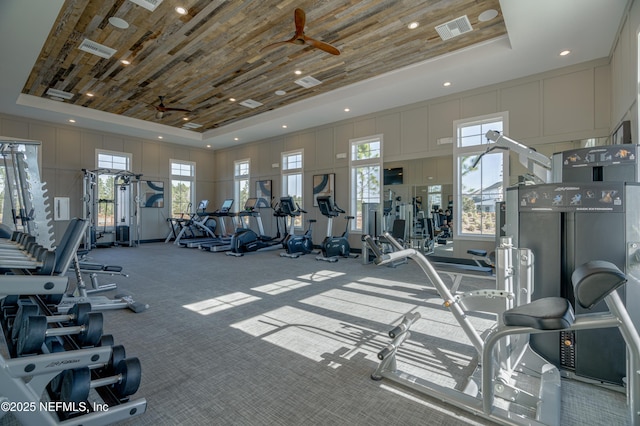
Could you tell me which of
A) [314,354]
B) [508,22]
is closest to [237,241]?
[314,354]

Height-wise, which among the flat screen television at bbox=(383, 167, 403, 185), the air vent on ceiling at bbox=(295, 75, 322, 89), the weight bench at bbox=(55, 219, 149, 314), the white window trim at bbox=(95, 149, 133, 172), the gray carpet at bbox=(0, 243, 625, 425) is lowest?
the gray carpet at bbox=(0, 243, 625, 425)

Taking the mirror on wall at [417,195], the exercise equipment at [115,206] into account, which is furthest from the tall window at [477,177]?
the exercise equipment at [115,206]

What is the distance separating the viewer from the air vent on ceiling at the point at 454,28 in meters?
4.27

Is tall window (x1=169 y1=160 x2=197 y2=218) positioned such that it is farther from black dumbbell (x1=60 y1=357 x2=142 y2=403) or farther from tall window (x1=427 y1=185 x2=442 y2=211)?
black dumbbell (x1=60 y1=357 x2=142 y2=403)

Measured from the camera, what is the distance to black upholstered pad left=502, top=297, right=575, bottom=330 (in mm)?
1145

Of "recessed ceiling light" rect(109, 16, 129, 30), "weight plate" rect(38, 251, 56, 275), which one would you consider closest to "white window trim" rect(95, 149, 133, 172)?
"recessed ceiling light" rect(109, 16, 129, 30)

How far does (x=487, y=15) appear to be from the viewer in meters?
4.15

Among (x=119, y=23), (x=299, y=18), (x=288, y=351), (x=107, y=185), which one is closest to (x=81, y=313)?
(x=288, y=351)

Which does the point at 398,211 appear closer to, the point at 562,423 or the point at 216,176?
the point at 562,423

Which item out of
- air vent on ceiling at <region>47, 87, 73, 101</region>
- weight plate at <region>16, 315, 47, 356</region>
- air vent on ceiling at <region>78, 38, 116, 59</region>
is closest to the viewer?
weight plate at <region>16, 315, 47, 356</region>

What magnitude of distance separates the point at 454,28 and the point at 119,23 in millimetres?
4939

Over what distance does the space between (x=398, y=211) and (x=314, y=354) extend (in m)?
5.13

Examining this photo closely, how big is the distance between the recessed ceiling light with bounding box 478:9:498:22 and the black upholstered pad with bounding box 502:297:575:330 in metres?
4.33

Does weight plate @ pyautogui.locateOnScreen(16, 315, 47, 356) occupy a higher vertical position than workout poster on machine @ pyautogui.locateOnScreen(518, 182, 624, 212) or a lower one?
lower
